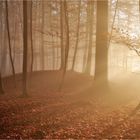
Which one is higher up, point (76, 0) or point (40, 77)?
point (76, 0)

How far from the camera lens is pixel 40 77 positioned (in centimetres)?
2938

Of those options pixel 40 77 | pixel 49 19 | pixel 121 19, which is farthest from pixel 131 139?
pixel 49 19

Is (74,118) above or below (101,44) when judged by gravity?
below

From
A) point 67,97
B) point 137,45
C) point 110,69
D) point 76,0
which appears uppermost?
point 76,0

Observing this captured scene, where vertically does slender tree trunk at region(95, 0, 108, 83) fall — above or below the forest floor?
above

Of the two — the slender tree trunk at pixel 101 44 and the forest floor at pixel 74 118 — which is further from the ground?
the slender tree trunk at pixel 101 44

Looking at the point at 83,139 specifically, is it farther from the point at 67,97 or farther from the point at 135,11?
the point at 135,11

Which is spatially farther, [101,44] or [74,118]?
[101,44]

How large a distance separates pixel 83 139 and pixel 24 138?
1.86 meters

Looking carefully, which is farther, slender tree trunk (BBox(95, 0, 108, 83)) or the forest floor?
slender tree trunk (BBox(95, 0, 108, 83))

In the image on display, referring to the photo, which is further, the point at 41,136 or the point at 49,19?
the point at 49,19

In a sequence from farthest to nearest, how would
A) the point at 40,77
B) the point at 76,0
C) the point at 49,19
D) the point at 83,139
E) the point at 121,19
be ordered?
the point at 49,19, the point at 121,19, the point at 76,0, the point at 40,77, the point at 83,139

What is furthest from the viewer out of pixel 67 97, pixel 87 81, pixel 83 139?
pixel 87 81

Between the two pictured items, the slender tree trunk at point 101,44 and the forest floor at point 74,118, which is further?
the slender tree trunk at point 101,44
